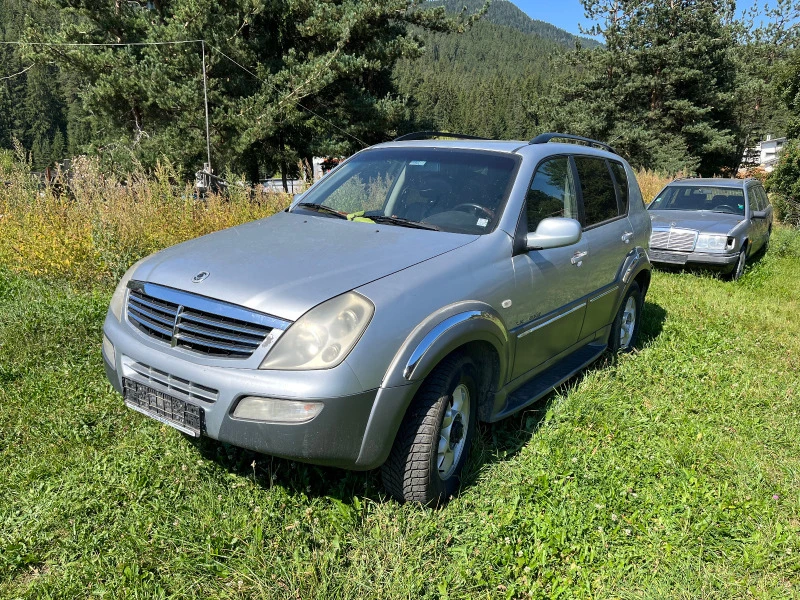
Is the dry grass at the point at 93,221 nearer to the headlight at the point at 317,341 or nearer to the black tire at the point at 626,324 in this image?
the headlight at the point at 317,341

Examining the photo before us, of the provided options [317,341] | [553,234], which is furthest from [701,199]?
[317,341]

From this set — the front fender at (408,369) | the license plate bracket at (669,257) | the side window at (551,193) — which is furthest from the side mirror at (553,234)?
the license plate bracket at (669,257)

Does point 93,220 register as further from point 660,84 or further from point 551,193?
point 660,84

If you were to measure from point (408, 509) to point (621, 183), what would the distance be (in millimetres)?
3567

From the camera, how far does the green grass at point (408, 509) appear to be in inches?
95.2

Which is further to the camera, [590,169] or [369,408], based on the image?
[590,169]

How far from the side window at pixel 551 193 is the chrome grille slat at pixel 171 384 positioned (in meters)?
2.09

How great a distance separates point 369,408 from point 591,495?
149 cm

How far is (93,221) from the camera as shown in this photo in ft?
19.7

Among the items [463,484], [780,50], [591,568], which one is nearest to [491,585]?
[591,568]

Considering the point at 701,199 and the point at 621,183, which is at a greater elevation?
the point at 621,183

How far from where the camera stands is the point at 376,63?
57.8ft

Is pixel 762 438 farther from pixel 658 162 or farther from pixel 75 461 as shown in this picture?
pixel 658 162

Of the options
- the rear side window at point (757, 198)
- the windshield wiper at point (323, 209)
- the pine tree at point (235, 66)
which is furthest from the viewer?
the pine tree at point (235, 66)
